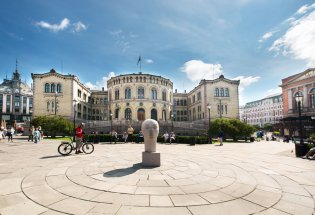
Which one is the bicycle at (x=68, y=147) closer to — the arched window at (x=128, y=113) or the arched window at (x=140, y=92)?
the arched window at (x=128, y=113)

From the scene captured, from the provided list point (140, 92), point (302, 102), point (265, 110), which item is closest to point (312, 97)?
point (302, 102)

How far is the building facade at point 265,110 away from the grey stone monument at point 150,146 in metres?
101

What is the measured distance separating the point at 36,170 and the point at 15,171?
2.51 feet

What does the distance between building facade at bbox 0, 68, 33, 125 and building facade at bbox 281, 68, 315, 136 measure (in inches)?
3891

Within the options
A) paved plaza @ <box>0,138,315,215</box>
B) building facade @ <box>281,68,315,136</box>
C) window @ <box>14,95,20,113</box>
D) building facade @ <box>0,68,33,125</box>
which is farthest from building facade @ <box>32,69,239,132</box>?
window @ <box>14,95,20,113</box>

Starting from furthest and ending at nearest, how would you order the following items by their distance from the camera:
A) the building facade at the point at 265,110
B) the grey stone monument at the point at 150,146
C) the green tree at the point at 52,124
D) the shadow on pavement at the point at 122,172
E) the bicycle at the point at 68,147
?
the building facade at the point at 265,110, the green tree at the point at 52,124, the bicycle at the point at 68,147, the grey stone monument at the point at 150,146, the shadow on pavement at the point at 122,172

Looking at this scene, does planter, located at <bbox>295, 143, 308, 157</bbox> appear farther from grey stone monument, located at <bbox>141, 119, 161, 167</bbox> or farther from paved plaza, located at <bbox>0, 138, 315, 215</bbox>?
grey stone monument, located at <bbox>141, 119, 161, 167</bbox>

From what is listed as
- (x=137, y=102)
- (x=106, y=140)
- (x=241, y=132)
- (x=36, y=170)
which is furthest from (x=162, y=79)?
(x=36, y=170)

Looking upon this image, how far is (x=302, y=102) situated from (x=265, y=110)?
262 ft

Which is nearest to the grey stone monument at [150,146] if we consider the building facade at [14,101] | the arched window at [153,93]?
the arched window at [153,93]

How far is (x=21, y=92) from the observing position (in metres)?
90.9

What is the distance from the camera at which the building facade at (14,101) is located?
275 feet

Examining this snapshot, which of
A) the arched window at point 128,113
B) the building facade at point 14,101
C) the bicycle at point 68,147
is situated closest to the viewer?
the bicycle at point 68,147

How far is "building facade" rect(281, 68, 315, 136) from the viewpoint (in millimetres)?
41438
